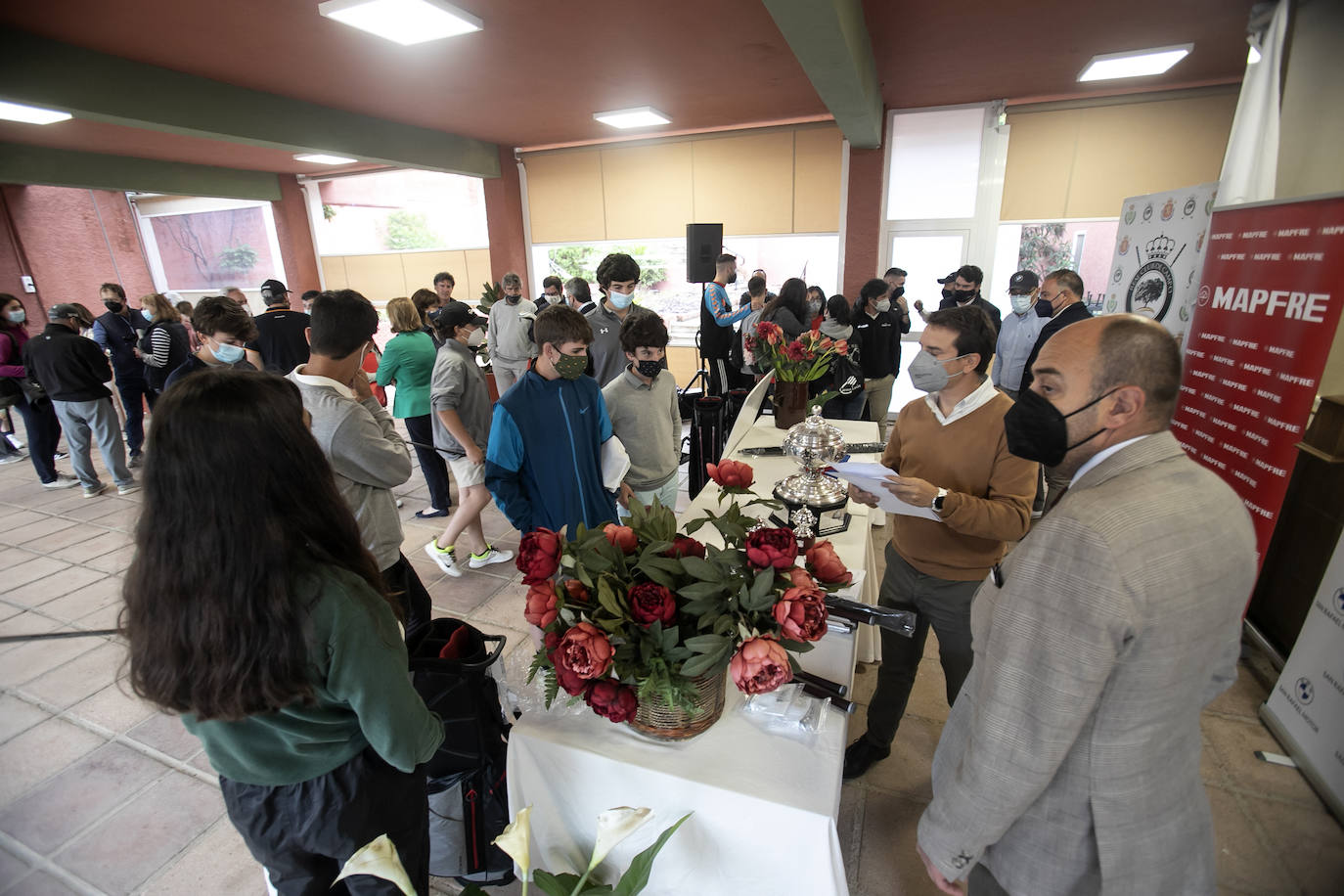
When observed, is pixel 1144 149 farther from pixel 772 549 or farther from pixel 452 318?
pixel 772 549

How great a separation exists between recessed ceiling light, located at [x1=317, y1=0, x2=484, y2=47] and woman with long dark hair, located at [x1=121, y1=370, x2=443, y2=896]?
10.7 ft

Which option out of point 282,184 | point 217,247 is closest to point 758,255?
point 282,184

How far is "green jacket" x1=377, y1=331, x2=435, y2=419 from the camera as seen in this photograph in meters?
3.73

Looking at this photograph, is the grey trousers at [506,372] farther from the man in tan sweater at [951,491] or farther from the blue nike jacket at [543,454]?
the man in tan sweater at [951,491]

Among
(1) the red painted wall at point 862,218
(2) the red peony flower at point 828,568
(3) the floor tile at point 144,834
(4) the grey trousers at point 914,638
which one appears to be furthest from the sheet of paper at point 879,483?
(1) the red painted wall at point 862,218

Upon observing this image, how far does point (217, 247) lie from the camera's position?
1066 cm

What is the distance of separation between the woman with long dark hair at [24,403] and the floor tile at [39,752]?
3923 millimetres

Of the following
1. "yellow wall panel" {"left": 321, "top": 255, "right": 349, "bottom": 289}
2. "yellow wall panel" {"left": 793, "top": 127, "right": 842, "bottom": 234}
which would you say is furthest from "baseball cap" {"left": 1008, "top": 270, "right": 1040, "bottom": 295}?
"yellow wall panel" {"left": 321, "top": 255, "right": 349, "bottom": 289}

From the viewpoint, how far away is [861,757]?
2090mm

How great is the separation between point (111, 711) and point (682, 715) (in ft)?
9.42

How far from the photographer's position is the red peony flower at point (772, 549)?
106 cm

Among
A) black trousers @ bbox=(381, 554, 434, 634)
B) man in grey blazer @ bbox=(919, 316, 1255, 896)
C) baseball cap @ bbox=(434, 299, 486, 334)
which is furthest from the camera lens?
baseball cap @ bbox=(434, 299, 486, 334)

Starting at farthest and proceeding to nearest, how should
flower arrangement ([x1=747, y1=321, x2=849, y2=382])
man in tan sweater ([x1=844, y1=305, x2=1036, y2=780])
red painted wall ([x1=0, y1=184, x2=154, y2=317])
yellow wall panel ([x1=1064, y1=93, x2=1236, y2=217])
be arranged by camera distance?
red painted wall ([x1=0, y1=184, x2=154, y2=317]) → yellow wall panel ([x1=1064, y1=93, x2=1236, y2=217]) → flower arrangement ([x1=747, y1=321, x2=849, y2=382]) → man in tan sweater ([x1=844, y1=305, x2=1036, y2=780])

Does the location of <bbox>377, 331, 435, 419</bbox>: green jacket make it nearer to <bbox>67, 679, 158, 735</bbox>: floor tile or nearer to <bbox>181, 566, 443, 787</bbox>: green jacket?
<bbox>67, 679, 158, 735</bbox>: floor tile
